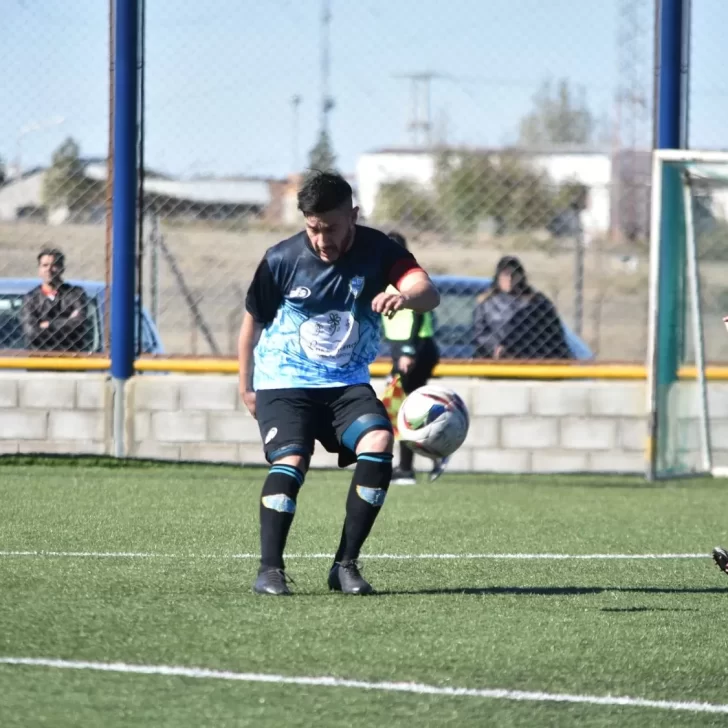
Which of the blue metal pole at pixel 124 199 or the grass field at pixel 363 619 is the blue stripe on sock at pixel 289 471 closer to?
the grass field at pixel 363 619

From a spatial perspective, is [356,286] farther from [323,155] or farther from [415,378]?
[323,155]

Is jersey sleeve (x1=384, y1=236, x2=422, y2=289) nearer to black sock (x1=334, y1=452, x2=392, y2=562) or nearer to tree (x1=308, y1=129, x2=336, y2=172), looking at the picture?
black sock (x1=334, y1=452, x2=392, y2=562)

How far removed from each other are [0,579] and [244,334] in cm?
146

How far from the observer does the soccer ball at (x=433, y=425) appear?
6.66 metres

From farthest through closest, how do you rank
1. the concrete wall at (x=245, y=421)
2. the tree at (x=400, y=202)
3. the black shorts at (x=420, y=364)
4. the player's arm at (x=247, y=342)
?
1. the tree at (x=400, y=202)
2. the concrete wall at (x=245, y=421)
3. the black shorts at (x=420, y=364)
4. the player's arm at (x=247, y=342)

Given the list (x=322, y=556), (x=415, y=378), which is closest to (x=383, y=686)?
(x=322, y=556)

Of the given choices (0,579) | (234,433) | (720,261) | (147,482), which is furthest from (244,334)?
(720,261)

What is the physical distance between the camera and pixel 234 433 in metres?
12.3

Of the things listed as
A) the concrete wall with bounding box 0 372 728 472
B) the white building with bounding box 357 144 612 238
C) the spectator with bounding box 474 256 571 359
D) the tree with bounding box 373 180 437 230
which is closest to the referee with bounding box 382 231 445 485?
the concrete wall with bounding box 0 372 728 472

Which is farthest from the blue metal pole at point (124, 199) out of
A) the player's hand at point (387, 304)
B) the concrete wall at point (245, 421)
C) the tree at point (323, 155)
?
the player's hand at point (387, 304)

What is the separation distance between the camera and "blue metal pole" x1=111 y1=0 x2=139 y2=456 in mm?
12156

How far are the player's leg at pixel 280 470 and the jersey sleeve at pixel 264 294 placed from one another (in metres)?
Answer: 0.34

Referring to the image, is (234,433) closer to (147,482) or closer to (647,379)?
(147,482)

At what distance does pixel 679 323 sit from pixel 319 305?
6.52 m
